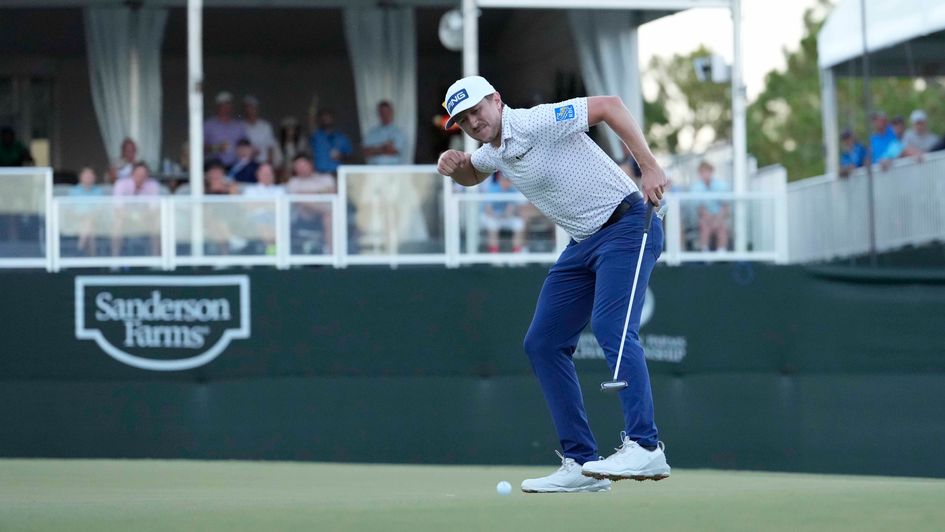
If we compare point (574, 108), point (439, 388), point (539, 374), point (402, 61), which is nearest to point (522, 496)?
point (539, 374)

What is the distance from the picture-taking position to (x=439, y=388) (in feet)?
42.9

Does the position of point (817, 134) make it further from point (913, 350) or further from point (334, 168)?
point (913, 350)

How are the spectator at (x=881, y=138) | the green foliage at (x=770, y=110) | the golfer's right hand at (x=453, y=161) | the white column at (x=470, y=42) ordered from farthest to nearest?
the green foliage at (x=770, y=110)
the spectator at (x=881, y=138)
the white column at (x=470, y=42)
the golfer's right hand at (x=453, y=161)

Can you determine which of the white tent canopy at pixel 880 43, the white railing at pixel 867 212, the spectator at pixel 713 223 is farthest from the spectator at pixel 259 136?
the white tent canopy at pixel 880 43

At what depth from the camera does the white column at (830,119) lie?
21.8 metres

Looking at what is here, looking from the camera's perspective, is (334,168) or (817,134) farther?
(817,134)

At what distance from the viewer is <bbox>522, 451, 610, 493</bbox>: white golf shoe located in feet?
25.3

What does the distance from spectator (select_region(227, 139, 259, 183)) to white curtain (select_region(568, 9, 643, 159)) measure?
4243mm

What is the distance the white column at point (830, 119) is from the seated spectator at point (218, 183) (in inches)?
341

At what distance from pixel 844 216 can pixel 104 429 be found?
33.1 feet

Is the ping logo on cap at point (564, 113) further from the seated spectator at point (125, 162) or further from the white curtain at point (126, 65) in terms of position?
the white curtain at point (126, 65)

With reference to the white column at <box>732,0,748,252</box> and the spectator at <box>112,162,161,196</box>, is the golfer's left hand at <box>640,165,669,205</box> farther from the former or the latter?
the white column at <box>732,0,748,252</box>

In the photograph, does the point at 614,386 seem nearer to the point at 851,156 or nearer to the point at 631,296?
the point at 631,296

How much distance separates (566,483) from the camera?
25.3 feet
